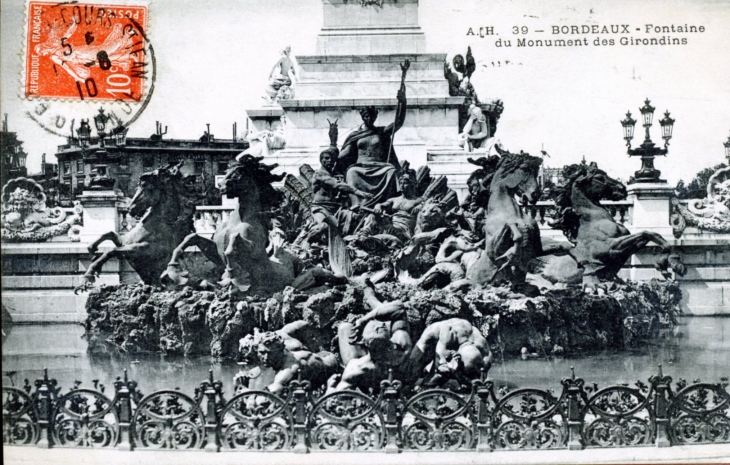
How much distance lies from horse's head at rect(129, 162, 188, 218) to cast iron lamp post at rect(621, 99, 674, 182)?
705 centimetres

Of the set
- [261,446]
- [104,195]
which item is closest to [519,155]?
[261,446]

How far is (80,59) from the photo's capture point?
1211 centimetres

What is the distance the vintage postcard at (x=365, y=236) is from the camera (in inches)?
348

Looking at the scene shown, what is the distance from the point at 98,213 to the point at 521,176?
7.03 metres

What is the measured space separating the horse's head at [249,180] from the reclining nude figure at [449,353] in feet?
11.7

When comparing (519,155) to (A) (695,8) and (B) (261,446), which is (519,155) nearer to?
(A) (695,8)

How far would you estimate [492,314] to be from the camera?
461 inches

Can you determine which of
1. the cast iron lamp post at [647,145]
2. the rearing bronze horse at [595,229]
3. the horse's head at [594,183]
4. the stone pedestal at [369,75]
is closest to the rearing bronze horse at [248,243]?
the rearing bronze horse at [595,229]

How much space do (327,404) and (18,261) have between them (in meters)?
7.52

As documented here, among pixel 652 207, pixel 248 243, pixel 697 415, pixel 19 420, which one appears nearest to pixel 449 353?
pixel 697 415

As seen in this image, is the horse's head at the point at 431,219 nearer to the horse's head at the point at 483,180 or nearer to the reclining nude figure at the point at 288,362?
the horse's head at the point at 483,180

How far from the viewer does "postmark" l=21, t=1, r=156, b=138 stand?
1202cm

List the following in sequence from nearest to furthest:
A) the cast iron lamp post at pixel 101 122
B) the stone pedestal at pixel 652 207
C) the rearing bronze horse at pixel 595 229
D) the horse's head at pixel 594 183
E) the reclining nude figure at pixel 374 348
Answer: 1. the reclining nude figure at pixel 374 348
2. the cast iron lamp post at pixel 101 122
3. the rearing bronze horse at pixel 595 229
4. the horse's head at pixel 594 183
5. the stone pedestal at pixel 652 207

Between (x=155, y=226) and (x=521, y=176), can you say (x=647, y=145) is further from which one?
(x=155, y=226)
